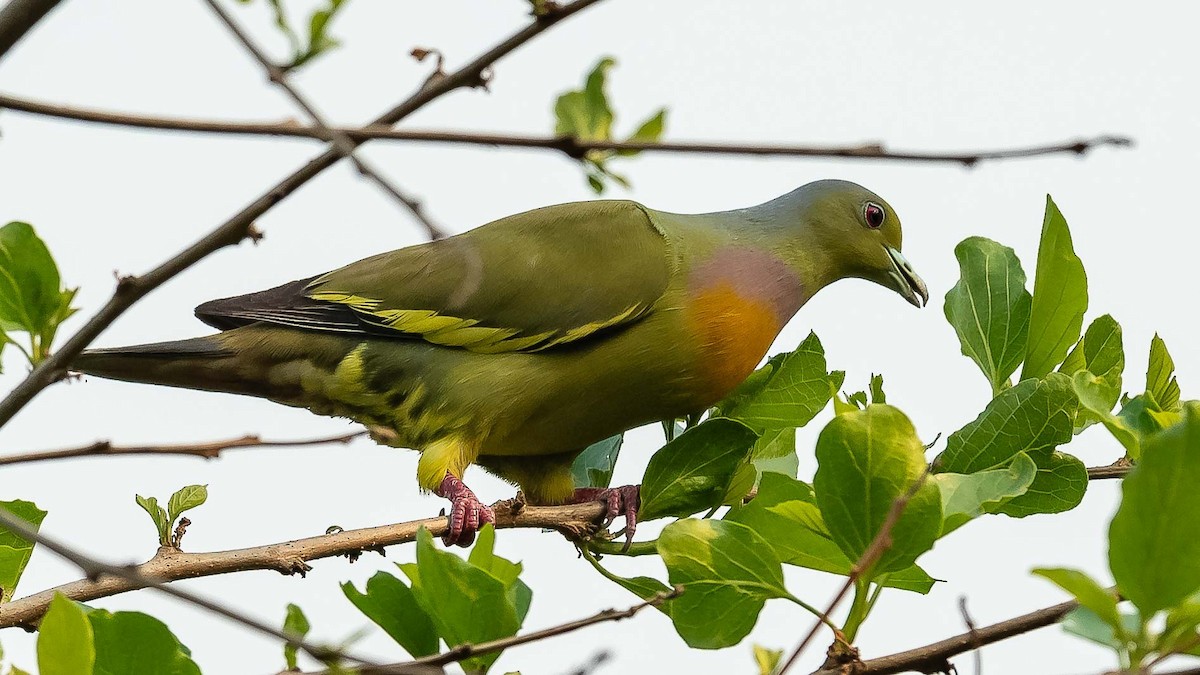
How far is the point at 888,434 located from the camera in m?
2.22

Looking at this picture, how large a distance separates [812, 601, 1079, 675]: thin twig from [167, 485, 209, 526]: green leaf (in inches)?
61.0

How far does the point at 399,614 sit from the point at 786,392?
1.43m

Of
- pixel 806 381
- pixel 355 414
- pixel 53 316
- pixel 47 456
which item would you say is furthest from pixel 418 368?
pixel 47 456

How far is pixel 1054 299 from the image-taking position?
9.67 ft

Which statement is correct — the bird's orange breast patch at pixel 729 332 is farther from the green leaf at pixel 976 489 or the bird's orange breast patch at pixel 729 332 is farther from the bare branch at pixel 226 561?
the green leaf at pixel 976 489

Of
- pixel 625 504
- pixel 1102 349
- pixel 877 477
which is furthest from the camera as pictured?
pixel 625 504

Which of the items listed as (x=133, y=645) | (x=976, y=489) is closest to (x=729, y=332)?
(x=976, y=489)

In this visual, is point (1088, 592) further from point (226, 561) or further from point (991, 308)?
point (226, 561)

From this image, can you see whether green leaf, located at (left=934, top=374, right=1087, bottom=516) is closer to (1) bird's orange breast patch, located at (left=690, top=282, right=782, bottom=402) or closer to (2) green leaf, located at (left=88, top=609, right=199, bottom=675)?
(1) bird's orange breast patch, located at (left=690, top=282, right=782, bottom=402)

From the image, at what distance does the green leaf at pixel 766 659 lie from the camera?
2.10 meters

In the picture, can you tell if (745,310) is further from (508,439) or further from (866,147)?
(866,147)

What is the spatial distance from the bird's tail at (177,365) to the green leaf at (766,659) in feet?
8.92

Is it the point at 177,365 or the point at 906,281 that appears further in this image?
the point at 906,281

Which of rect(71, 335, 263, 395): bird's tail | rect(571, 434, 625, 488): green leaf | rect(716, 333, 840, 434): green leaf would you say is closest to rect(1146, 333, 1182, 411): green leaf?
rect(716, 333, 840, 434): green leaf
